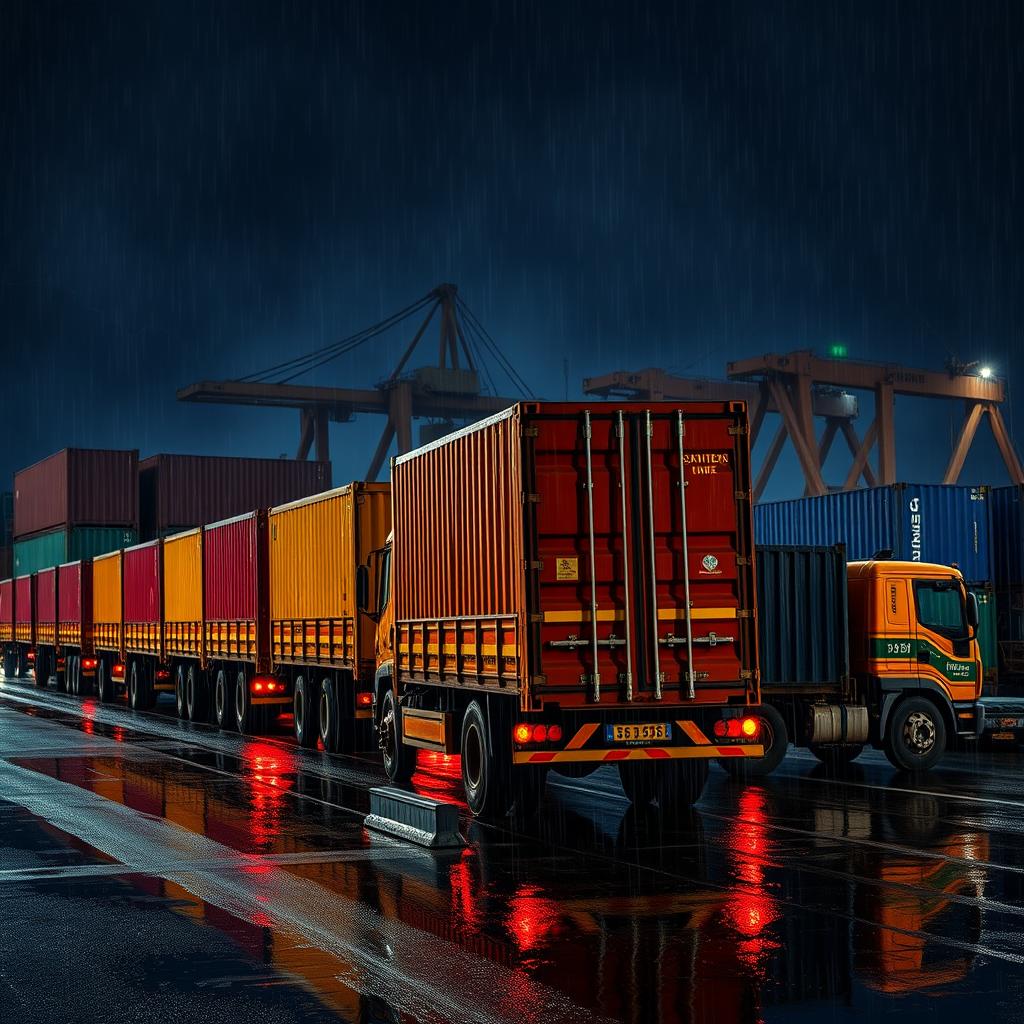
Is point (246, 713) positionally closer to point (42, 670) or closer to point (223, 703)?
point (223, 703)

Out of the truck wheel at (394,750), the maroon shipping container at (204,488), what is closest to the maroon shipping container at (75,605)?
the maroon shipping container at (204,488)

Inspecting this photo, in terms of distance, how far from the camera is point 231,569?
1009 inches

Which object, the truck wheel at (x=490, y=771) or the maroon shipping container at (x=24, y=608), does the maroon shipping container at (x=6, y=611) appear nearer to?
the maroon shipping container at (x=24, y=608)

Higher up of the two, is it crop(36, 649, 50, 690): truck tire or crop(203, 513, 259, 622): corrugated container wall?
crop(203, 513, 259, 622): corrugated container wall

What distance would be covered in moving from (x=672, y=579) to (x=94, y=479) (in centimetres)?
4638

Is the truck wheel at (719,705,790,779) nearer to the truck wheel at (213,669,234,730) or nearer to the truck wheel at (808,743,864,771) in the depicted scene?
the truck wheel at (808,743,864,771)

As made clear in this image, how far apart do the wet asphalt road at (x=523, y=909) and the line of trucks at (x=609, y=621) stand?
854 mm

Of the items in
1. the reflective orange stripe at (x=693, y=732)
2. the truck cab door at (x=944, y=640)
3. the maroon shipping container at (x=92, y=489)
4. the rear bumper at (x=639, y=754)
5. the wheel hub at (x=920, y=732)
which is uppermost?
the maroon shipping container at (x=92, y=489)

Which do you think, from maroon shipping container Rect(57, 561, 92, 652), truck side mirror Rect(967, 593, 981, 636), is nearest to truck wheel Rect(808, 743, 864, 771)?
truck side mirror Rect(967, 593, 981, 636)

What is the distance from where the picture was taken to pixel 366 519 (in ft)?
66.0

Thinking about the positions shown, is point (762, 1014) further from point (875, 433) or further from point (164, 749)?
point (875, 433)

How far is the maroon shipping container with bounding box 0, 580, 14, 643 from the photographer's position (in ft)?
167

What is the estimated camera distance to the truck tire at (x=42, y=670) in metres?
45.1

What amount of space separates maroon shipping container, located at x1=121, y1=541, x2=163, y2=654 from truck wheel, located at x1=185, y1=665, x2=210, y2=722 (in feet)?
9.41
